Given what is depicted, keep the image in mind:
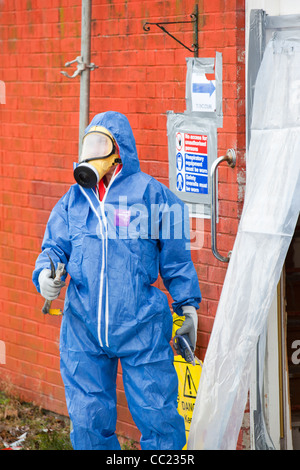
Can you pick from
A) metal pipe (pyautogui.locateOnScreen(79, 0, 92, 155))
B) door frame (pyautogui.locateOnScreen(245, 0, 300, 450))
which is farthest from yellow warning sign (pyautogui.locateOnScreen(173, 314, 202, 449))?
metal pipe (pyautogui.locateOnScreen(79, 0, 92, 155))

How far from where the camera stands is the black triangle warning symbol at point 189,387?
4934 mm

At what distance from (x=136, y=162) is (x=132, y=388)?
104cm

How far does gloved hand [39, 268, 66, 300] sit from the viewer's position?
421 centimetres

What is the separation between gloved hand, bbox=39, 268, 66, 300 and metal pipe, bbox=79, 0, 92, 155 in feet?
3.68

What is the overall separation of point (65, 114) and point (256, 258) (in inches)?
82.8

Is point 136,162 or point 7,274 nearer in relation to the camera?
point 136,162

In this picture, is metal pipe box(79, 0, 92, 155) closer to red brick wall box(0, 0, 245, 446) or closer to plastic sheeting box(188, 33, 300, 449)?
red brick wall box(0, 0, 245, 446)

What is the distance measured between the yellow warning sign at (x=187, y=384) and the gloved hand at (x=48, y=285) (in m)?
0.92

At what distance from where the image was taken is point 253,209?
4082 millimetres

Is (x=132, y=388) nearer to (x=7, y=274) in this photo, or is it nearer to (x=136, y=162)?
(x=136, y=162)

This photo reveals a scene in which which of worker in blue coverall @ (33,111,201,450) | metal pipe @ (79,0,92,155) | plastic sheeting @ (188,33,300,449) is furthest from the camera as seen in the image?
metal pipe @ (79,0,92,155)

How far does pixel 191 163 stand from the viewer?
196 inches

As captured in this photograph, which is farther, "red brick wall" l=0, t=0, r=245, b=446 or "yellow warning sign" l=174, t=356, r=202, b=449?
"yellow warning sign" l=174, t=356, r=202, b=449

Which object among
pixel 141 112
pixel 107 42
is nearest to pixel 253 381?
pixel 141 112
